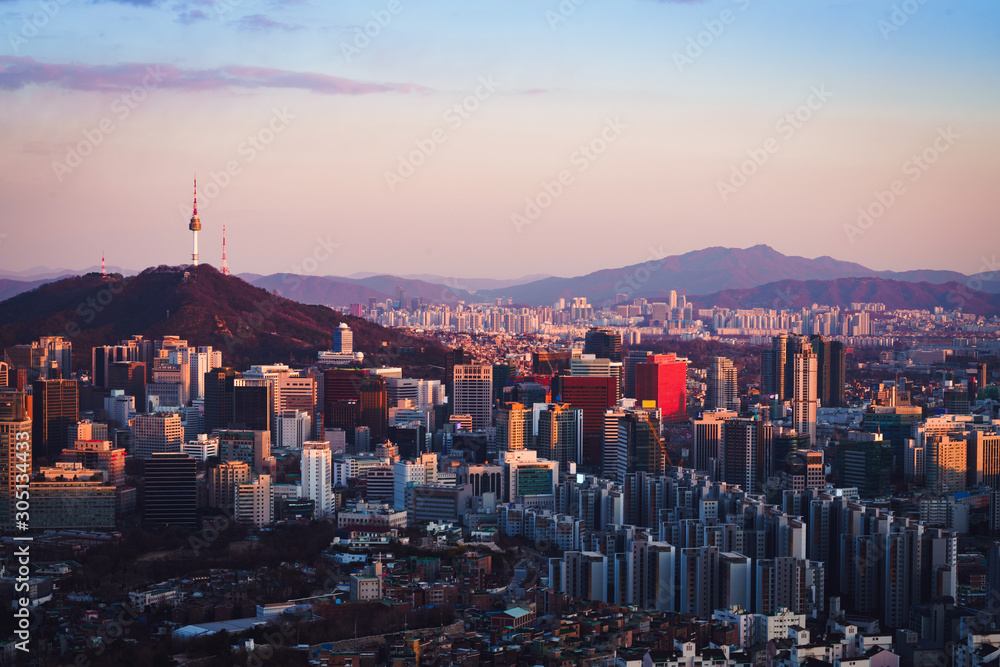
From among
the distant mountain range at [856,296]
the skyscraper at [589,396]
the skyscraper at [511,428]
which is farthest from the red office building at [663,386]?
the distant mountain range at [856,296]

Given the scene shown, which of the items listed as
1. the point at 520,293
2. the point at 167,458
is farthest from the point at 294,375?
the point at 520,293

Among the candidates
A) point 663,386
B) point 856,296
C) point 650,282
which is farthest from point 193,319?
point 650,282

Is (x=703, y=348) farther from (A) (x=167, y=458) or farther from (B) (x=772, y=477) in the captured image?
(A) (x=167, y=458)

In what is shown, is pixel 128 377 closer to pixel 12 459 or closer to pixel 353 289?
pixel 12 459

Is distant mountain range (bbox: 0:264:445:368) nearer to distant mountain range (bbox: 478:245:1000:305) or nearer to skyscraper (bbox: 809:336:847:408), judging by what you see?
skyscraper (bbox: 809:336:847:408)

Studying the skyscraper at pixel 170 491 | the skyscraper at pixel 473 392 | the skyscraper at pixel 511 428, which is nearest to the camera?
the skyscraper at pixel 170 491

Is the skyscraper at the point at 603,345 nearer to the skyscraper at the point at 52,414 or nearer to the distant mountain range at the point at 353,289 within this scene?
the skyscraper at the point at 52,414
